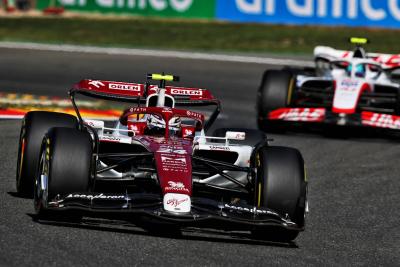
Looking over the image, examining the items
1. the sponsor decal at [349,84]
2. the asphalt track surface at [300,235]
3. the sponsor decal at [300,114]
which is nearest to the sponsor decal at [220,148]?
the asphalt track surface at [300,235]

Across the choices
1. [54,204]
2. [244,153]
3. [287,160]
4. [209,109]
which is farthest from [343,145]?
[54,204]

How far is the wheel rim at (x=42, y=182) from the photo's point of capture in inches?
337

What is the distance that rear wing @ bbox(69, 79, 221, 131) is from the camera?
10.5 meters

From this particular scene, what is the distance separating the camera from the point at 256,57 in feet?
83.5

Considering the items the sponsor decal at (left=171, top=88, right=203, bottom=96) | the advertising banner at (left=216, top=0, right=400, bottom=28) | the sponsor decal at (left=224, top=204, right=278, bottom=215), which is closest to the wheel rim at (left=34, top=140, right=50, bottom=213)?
the sponsor decal at (left=224, top=204, right=278, bottom=215)

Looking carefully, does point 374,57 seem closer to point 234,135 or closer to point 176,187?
point 234,135

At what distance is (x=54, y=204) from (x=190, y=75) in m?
13.6

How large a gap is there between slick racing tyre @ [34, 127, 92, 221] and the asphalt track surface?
25cm

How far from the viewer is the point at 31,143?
9680 mm

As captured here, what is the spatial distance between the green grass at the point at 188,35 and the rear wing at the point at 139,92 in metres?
15.8

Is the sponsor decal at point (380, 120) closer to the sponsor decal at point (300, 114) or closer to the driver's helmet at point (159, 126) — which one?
the sponsor decal at point (300, 114)

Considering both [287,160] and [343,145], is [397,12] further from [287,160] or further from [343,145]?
[287,160]

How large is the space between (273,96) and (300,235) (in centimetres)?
696

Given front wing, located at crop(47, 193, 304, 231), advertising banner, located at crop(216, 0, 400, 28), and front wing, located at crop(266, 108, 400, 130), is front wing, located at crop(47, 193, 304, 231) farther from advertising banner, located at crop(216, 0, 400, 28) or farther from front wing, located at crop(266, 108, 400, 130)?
advertising banner, located at crop(216, 0, 400, 28)
